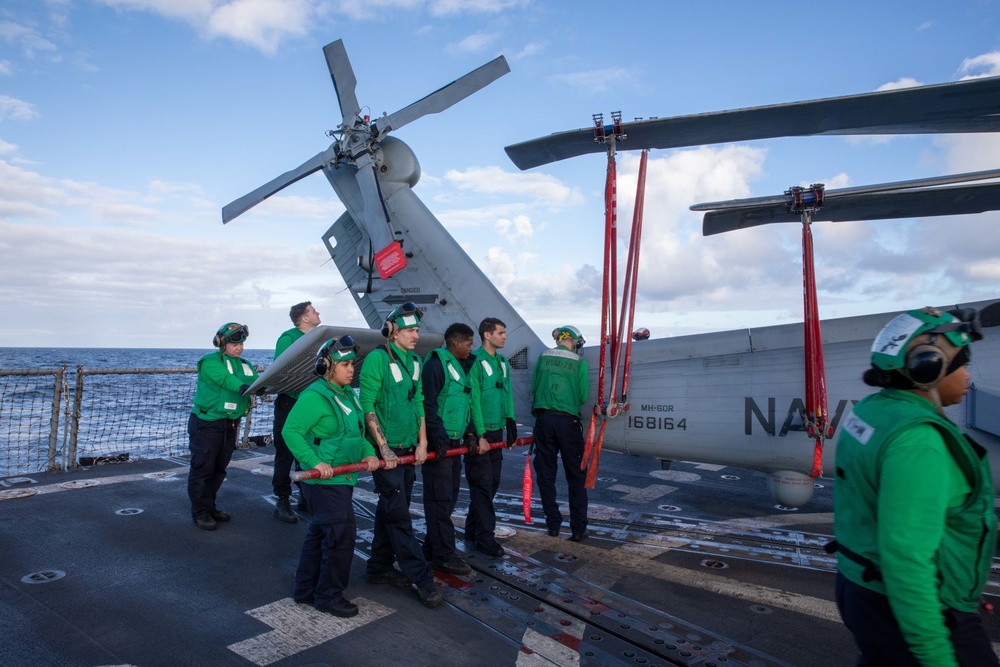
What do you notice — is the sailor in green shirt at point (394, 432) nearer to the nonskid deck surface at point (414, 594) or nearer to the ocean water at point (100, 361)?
the nonskid deck surface at point (414, 594)

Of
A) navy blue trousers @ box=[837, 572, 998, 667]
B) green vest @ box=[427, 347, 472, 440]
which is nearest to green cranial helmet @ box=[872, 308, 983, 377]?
navy blue trousers @ box=[837, 572, 998, 667]

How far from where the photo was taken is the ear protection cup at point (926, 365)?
195 cm

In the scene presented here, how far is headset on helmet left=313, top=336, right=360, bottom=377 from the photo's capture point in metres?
4.11

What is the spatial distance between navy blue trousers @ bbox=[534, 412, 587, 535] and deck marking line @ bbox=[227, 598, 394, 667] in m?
2.08

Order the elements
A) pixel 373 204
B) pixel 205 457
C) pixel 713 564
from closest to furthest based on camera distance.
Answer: pixel 713 564
pixel 205 457
pixel 373 204

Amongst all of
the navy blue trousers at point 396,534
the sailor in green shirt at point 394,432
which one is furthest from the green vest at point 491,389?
the navy blue trousers at point 396,534

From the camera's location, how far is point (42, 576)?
4.48 meters

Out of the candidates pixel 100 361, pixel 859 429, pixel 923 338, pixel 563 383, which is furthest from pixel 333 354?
pixel 100 361

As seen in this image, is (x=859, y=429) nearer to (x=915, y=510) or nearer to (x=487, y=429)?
(x=915, y=510)

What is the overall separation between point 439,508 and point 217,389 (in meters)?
2.47

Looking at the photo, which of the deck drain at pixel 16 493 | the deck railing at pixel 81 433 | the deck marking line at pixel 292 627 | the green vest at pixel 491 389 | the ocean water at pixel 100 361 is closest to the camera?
the deck marking line at pixel 292 627

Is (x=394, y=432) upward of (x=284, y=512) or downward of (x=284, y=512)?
upward

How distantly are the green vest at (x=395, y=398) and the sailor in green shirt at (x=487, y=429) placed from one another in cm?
76

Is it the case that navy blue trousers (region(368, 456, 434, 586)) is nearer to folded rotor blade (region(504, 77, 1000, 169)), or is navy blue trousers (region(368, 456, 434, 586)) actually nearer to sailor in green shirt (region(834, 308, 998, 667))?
sailor in green shirt (region(834, 308, 998, 667))
